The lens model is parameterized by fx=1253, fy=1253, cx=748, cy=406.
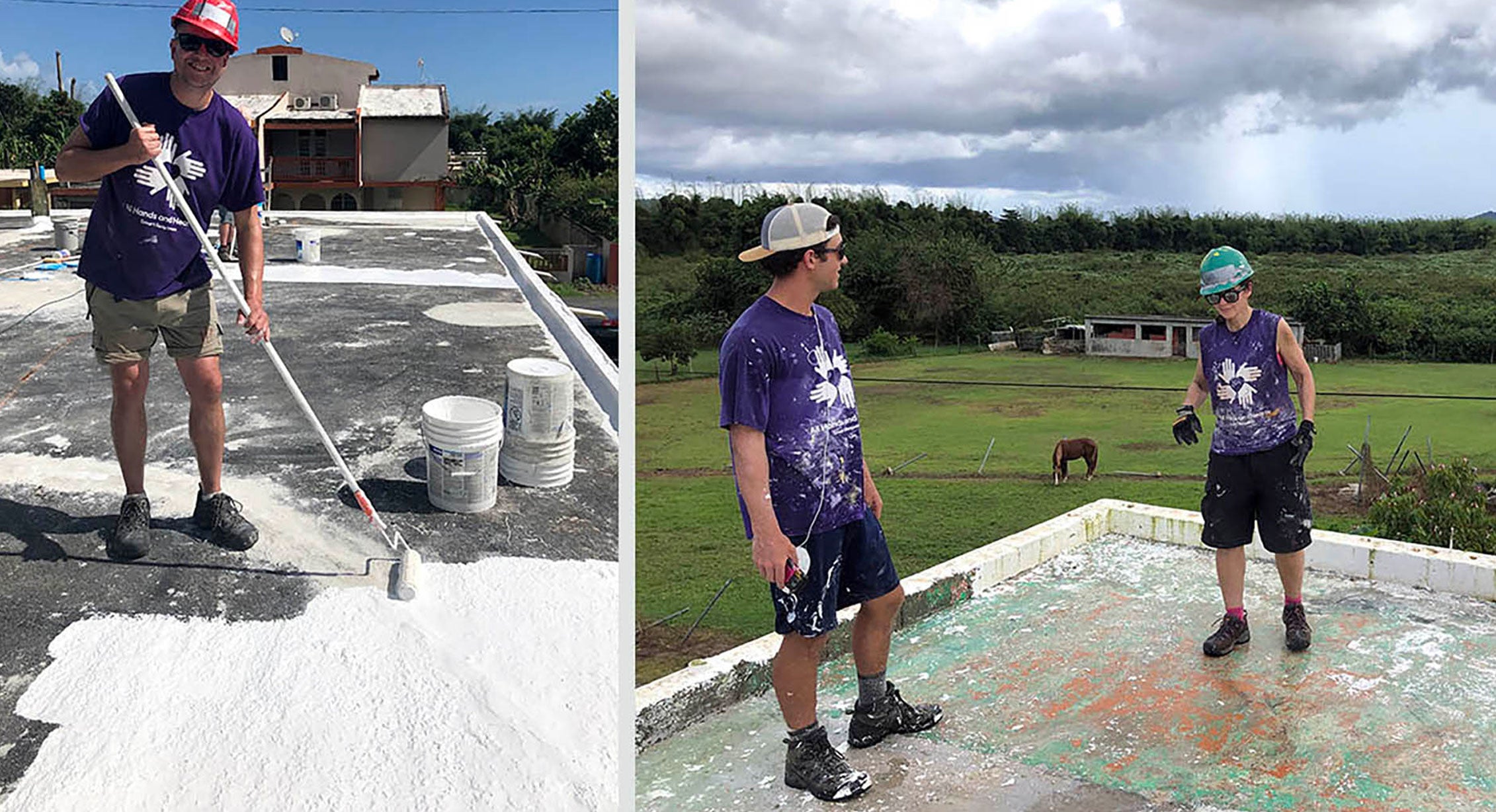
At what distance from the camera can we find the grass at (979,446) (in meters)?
11.7

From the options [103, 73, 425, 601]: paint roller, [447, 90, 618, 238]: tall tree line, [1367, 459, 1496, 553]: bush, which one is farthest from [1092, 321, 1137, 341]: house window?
[103, 73, 425, 601]: paint roller

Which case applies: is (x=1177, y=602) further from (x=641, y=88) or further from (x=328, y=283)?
(x=641, y=88)

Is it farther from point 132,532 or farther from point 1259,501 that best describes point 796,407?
point 1259,501

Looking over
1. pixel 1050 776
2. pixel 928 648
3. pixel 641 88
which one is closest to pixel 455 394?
pixel 928 648

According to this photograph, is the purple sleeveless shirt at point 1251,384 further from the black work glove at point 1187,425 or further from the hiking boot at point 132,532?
the hiking boot at point 132,532

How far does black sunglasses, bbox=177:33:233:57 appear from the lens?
67.7 inches

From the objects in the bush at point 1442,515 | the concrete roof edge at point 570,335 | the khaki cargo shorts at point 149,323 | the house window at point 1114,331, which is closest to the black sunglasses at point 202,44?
the khaki cargo shorts at point 149,323

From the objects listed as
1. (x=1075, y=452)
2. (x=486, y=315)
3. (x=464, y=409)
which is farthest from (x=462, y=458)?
(x=1075, y=452)

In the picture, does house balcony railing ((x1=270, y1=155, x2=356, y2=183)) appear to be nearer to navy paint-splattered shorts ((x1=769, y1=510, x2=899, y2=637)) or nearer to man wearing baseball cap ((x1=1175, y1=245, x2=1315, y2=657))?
navy paint-splattered shorts ((x1=769, y1=510, x2=899, y2=637))

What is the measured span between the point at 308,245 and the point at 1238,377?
272cm

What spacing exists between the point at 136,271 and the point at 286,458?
64cm

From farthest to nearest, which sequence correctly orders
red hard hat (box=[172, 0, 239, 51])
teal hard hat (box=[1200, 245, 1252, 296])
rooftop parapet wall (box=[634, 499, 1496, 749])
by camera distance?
teal hard hat (box=[1200, 245, 1252, 296]), rooftop parapet wall (box=[634, 499, 1496, 749]), red hard hat (box=[172, 0, 239, 51])

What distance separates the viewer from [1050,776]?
88.6 inches

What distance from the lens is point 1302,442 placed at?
9.05 ft
